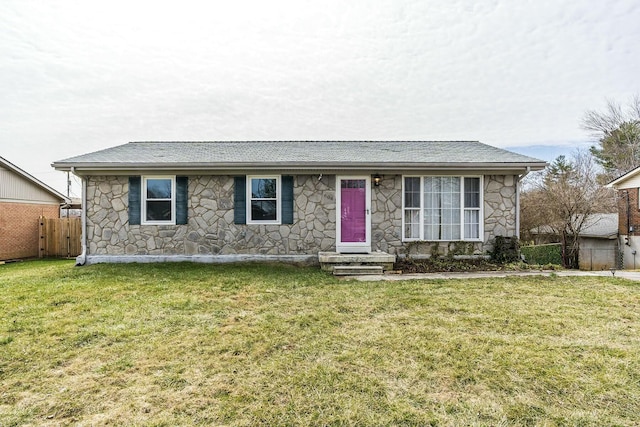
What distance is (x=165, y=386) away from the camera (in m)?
2.82

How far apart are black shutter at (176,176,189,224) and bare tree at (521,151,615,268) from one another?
45.5ft

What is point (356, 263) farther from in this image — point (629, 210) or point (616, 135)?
point (616, 135)

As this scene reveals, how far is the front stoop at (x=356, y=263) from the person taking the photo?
7.82 m

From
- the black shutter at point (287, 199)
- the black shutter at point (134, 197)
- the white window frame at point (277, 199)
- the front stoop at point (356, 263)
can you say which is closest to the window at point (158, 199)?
the black shutter at point (134, 197)

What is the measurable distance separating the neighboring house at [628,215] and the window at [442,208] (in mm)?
9804

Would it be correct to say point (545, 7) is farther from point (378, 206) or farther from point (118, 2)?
point (118, 2)

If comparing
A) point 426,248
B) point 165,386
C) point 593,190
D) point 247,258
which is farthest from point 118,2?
point 593,190

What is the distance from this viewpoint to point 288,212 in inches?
352

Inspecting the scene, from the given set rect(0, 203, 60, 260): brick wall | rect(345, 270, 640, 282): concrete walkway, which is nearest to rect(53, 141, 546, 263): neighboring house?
rect(345, 270, 640, 282): concrete walkway

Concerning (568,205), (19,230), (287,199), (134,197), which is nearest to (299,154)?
(287,199)

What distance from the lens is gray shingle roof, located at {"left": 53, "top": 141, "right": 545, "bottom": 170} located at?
8539 millimetres

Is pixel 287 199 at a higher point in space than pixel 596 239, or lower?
higher

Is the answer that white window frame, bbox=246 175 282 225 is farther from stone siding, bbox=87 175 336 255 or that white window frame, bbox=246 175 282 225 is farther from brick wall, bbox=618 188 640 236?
brick wall, bbox=618 188 640 236

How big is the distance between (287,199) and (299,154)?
149 cm
